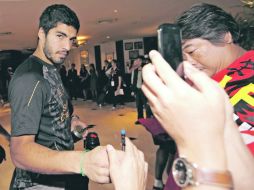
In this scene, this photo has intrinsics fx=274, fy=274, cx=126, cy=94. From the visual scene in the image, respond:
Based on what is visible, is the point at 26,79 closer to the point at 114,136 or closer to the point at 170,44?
the point at 170,44

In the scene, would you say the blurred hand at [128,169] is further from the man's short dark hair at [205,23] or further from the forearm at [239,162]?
the man's short dark hair at [205,23]

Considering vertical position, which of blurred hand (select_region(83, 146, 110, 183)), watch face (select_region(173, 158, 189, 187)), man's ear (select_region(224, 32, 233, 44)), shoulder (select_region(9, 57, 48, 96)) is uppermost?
man's ear (select_region(224, 32, 233, 44))

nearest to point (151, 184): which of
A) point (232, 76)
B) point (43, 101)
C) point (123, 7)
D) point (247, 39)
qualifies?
point (247, 39)

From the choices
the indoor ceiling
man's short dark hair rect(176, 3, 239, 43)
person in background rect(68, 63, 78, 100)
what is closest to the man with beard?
man's short dark hair rect(176, 3, 239, 43)

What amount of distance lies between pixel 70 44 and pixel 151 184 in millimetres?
2148

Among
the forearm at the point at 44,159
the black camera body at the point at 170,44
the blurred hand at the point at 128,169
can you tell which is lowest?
the forearm at the point at 44,159

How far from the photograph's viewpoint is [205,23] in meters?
1.20

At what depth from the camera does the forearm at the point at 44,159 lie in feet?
3.09

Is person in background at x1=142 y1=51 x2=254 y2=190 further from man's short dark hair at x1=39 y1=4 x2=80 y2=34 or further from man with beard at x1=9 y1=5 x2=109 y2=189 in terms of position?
man's short dark hair at x1=39 y1=4 x2=80 y2=34

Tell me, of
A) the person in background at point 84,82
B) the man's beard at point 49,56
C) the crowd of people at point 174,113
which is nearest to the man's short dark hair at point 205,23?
the crowd of people at point 174,113

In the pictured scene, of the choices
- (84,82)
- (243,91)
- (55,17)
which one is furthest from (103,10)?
(243,91)

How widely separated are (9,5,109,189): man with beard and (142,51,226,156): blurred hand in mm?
408

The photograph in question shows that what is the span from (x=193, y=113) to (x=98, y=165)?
0.47 metres

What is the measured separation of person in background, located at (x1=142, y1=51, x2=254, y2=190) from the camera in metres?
0.44
